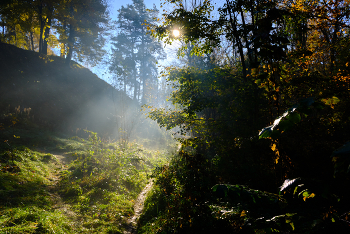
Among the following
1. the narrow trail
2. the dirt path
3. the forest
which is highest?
the forest

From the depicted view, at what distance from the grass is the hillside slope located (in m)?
4.71

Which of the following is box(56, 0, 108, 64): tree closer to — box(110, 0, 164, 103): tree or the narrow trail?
box(110, 0, 164, 103): tree

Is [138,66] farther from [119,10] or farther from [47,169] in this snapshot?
[47,169]

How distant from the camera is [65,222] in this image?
156 inches

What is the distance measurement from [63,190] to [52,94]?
13.9 meters

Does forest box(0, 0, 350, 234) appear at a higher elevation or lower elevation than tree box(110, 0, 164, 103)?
lower

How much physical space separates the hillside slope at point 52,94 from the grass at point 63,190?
15.4 feet

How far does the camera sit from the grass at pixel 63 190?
371 centimetres

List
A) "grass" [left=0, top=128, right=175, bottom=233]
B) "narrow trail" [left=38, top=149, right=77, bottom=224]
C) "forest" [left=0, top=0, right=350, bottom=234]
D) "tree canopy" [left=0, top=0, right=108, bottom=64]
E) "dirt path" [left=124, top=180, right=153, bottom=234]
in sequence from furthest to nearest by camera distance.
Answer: "tree canopy" [left=0, top=0, right=108, bottom=64], "dirt path" [left=124, top=180, right=153, bottom=234], "narrow trail" [left=38, top=149, right=77, bottom=224], "grass" [left=0, top=128, right=175, bottom=233], "forest" [left=0, top=0, right=350, bottom=234]

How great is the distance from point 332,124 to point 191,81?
15.5ft

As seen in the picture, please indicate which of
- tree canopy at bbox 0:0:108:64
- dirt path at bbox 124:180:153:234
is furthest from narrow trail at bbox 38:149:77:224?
tree canopy at bbox 0:0:108:64

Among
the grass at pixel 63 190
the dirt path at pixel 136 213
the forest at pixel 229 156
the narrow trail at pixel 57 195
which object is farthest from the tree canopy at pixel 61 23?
the dirt path at pixel 136 213

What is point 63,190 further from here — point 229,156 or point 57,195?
point 229,156

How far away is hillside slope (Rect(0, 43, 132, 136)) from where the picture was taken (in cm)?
1316
